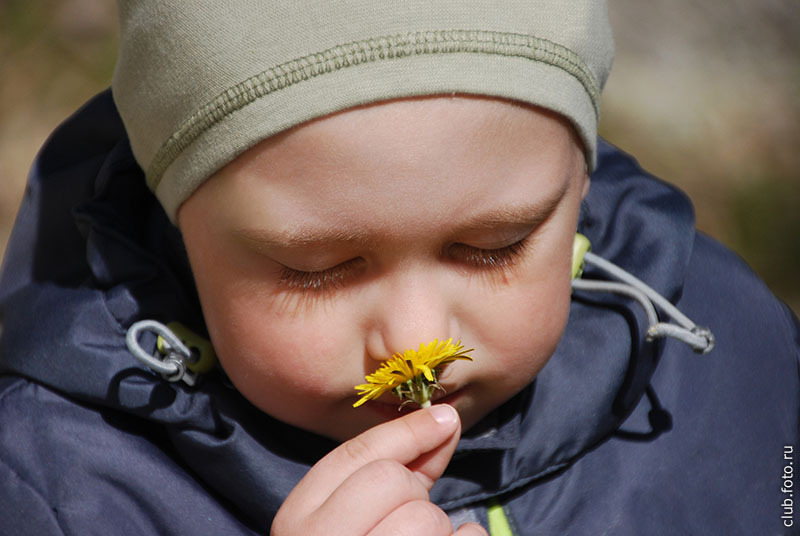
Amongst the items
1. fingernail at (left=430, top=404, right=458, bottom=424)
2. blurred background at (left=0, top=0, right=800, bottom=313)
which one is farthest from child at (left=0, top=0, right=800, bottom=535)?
blurred background at (left=0, top=0, right=800, bottom=313)

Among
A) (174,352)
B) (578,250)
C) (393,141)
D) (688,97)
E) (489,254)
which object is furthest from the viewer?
(688,97)

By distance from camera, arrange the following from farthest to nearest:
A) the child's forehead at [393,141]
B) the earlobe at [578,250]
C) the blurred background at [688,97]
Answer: the blurred background at [688,97], the earlobe at [578,250], the child's forehead at [393,141]

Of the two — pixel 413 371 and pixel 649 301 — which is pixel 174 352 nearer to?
pixel 413 371

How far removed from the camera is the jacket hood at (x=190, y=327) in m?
1.02

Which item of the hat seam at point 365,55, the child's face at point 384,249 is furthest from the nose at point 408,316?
the hat seam at point 365,55

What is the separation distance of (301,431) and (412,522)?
12.1 inches

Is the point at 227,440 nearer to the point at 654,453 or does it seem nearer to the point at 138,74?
the point at 138,74

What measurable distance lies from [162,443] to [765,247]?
5.42ft

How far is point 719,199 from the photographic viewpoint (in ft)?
7.45

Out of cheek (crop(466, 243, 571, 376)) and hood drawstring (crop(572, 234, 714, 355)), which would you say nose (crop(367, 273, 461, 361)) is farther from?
hood drawstring (crop(572, 234, 714, 355))

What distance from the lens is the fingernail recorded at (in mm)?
832

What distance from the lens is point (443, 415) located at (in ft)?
2.74

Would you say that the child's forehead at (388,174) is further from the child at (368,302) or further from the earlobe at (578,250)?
the earlobe at (578,250)

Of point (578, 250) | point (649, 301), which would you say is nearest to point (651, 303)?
point (649, 301)
